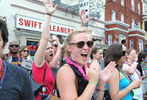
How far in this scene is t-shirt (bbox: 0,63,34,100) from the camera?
1.16 m

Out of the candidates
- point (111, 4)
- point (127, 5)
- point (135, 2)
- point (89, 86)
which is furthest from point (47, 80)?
point (135, 2)

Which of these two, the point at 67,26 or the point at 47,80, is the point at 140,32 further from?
the point at 47,80

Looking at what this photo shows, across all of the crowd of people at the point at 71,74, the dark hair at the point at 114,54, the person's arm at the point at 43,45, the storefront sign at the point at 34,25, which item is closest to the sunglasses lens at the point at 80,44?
the crowd of people at the point at 71,74

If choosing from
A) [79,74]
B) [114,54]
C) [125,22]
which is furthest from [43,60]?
[125,22]

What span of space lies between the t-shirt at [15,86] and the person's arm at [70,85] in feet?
0.99

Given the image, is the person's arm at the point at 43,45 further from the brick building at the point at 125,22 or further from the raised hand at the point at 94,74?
the brick building at the point at 125,22

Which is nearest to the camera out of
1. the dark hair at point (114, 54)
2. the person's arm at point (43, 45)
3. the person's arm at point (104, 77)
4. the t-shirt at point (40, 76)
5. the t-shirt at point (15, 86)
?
the t-shirt at point (15, 86)

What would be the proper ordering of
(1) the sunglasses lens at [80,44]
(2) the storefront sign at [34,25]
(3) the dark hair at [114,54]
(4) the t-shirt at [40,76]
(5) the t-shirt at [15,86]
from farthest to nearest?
1. (2) the storefront sign at [34,25]
2. (3) the dark hair at [114,54]
3. (4) the t-shirt at [40,76]
4. (1) the sunglasses lens at [80,44]
5. (5) the t-shirt at [15,86]

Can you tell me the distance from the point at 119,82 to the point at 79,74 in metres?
1.23

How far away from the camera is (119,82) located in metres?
2.51

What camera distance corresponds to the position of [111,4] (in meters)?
18.7

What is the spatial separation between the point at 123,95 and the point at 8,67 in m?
1.75

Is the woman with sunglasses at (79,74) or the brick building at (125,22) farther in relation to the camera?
the brick building at (125,22)

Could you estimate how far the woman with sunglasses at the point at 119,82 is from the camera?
224 centimetres
